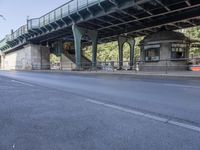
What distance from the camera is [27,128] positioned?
402 centimetres

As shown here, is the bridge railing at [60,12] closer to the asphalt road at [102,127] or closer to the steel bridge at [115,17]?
the steel bridge at [115,17]

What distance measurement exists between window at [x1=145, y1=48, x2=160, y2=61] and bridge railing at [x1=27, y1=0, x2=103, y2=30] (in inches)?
336

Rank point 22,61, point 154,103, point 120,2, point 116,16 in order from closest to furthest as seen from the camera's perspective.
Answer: point 154,103 → point 120,2 → point 116,16 → point 22,61

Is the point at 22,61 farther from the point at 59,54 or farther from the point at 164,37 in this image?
the point at 164,37

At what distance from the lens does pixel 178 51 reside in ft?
89.3

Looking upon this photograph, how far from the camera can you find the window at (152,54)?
2762cm

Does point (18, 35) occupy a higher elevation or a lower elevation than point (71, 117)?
higher

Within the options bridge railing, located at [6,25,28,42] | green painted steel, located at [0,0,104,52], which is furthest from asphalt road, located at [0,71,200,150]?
bridge railing, located at [6,25,28,42]

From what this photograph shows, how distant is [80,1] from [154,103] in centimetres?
2394

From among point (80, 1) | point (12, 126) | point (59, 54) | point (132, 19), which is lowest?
point (12, 126)

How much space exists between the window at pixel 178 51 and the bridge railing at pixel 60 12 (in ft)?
32.1

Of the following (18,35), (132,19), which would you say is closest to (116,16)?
(132,19)

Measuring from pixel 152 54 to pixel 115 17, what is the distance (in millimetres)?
5979

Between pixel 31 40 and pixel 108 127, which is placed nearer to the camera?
pixel 108 127
